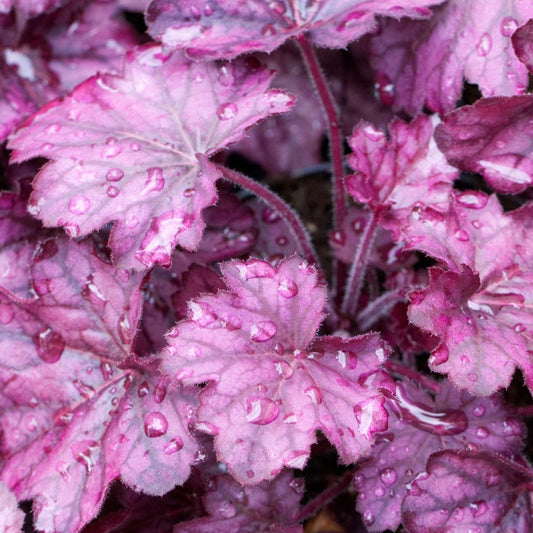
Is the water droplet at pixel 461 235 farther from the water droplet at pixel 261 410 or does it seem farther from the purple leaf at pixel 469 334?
the water droplet at pixel 261 410

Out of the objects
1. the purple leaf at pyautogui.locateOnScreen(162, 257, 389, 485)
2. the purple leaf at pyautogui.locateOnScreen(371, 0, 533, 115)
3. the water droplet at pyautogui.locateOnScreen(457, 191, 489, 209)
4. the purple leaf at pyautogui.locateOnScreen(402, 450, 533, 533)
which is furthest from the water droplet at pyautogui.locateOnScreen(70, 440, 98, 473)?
the purple leaf at pyautogui.locateOnScreen(371, 0, 533, 115)

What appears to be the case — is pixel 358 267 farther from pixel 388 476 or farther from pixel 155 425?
pixel 155 425

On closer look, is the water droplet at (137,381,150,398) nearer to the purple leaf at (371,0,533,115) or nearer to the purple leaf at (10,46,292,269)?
the purple leaf at (10,46,292,269)

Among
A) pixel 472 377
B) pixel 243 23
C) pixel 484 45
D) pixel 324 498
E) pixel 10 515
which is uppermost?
pixel 243 23

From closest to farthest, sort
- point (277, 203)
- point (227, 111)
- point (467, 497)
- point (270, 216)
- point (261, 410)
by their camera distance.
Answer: point (261, 410) → point (467, 497) → point (227, 111) → point (277, 203) → point (270, 216)

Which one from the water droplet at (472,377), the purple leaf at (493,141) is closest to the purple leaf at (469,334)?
the water droplet at (472,377)

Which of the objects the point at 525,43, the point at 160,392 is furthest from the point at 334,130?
the point at 160,392

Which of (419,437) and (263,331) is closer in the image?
(263,331)
